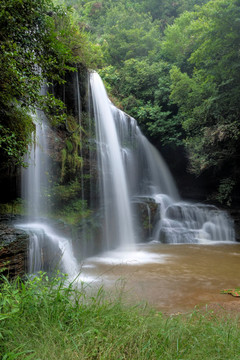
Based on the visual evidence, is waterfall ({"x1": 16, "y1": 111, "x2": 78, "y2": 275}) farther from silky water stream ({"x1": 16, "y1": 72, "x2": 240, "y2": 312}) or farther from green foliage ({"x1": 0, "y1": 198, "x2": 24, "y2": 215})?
green foliage ({"x1": 0, "y1": 198, "x2": 24, "y2": 215})

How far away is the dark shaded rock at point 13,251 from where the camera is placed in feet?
15.9

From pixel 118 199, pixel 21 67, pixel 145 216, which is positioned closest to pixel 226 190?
pixel 145 216

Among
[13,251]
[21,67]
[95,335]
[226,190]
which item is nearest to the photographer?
[95,335]

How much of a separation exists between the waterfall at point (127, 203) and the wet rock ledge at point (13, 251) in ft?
15.8

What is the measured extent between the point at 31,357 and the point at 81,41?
1022 cm

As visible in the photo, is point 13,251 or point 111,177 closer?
point 13,251

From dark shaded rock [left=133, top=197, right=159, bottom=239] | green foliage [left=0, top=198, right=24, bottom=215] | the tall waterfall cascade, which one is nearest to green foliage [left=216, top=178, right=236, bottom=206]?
the tall waterfall cascade

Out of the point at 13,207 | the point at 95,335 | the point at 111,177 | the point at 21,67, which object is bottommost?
the point at 95,335

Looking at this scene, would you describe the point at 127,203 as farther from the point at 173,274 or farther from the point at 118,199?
the point at 173,274

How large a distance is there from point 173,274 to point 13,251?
12.4 feet

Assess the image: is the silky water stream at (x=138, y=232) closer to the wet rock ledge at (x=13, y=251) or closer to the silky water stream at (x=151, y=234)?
the silky water stream at (x=151, y=234)

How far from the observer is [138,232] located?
11117 millimetres

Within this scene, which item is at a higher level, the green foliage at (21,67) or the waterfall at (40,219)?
the green foliage at (21,67)

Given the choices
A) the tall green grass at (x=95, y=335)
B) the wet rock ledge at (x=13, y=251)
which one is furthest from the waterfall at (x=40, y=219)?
the tall green grass at (x=95, y=335)
